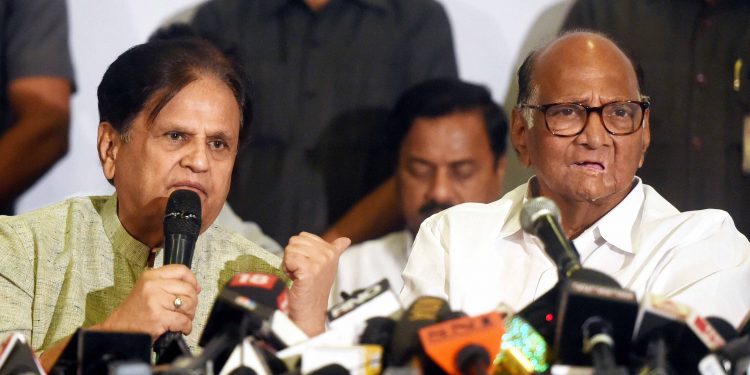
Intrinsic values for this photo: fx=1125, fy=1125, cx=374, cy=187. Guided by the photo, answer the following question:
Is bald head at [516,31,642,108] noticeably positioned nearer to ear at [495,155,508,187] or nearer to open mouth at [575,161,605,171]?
open mouth at [575,161,605,171]

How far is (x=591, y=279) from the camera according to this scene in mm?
1709

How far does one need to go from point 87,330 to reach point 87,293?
837 millimetres

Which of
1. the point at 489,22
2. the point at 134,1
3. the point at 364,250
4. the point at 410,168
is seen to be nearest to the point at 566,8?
the point at 489,22

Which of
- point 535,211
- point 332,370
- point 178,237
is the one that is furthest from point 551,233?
point 178,237

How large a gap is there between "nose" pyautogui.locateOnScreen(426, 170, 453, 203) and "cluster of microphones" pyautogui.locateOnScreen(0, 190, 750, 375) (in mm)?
1791

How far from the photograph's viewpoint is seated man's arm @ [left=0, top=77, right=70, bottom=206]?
11.8ft

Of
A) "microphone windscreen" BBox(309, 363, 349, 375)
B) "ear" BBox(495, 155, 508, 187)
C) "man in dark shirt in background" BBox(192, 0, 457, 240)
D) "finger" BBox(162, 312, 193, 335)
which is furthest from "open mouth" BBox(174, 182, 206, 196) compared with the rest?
"ear" BBox(495, 155, 508, 187)

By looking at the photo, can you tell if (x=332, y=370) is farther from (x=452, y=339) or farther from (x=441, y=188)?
(x=441, y=188)

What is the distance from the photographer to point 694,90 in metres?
3.62

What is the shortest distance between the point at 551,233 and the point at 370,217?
1.87 metres

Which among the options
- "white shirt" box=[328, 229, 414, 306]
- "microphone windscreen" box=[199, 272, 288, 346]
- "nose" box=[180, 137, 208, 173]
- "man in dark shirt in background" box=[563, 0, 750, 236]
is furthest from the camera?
"white shirt" box=[328, 229, 414, 306]

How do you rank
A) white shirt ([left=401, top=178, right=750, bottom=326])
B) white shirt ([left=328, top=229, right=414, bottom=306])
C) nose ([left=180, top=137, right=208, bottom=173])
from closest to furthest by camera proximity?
white shirt ([left=401, top=178, right=750, bottom=326]) < nose ([left=180, top=137, right=208, bottom=173]) < white shirt ([left=328, top=229, right=414, bottom=306])

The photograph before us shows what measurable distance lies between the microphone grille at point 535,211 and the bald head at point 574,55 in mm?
728

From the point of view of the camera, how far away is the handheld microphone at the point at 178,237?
206cm
